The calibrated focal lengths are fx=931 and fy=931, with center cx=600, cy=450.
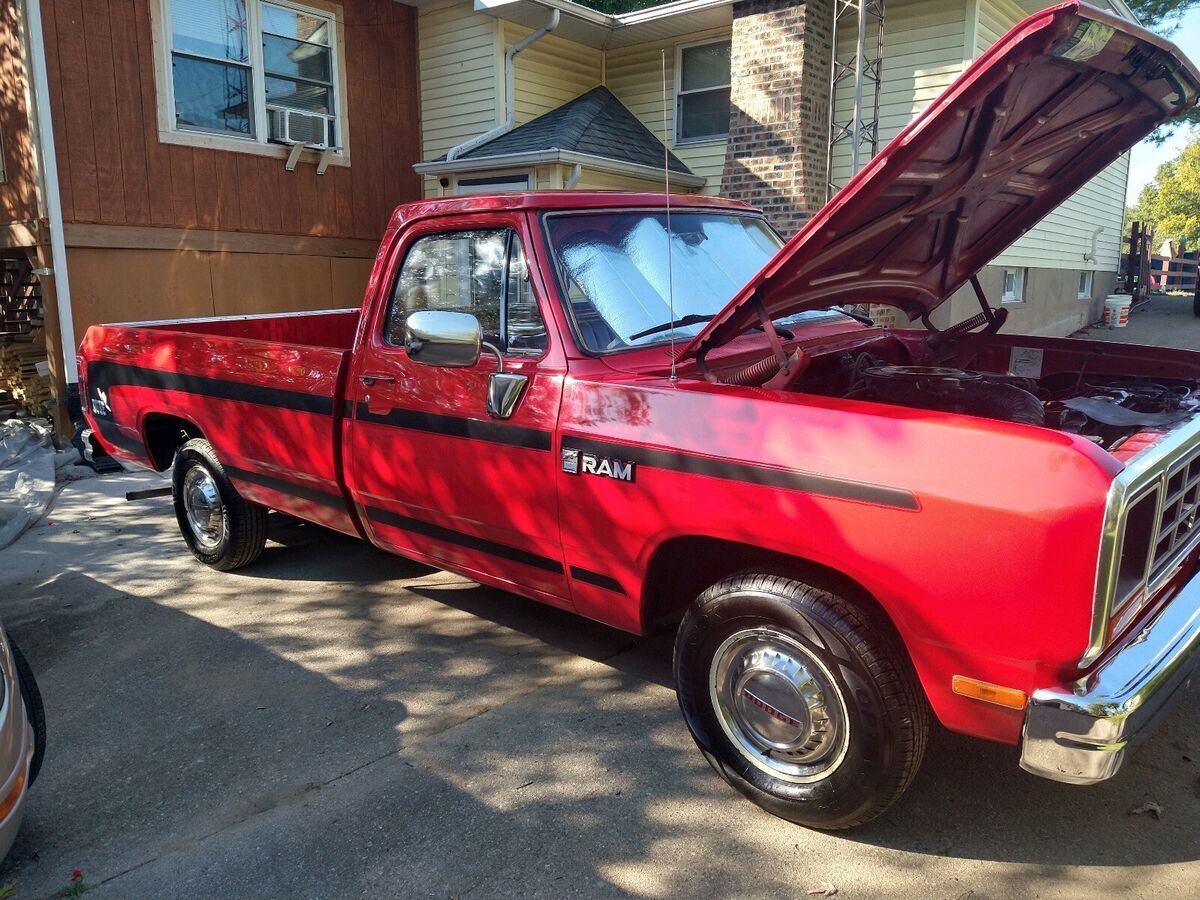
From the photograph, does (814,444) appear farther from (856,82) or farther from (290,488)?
(856,82)

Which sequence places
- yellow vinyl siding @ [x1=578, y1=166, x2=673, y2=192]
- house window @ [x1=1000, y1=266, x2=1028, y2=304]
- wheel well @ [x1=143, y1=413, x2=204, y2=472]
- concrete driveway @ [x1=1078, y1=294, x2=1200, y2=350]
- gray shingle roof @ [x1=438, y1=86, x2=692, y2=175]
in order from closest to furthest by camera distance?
wheel well @ [x1=143, y1=413, x2=204, y2=472]
gray shingle roof @ [x1=438, y1=86, x2=692, y2=175]
yellow vinyl siding @ [x1=578, y1=166, x2=673, y2=192]
house window @ [x1=1000, y1=266, x2=1028, y2=304]
concrete driveway @ [x1=1078, y1=294, x2=1200, y2=350]

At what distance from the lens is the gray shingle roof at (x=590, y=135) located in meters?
11.5

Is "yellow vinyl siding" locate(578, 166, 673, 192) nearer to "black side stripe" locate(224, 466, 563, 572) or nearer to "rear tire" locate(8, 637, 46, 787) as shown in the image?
"black side stripe" locate(224, 466, 563, 572)

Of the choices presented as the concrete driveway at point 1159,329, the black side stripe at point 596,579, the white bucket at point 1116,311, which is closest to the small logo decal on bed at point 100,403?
the black side stripe at point 596,579

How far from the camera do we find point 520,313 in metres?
3.55

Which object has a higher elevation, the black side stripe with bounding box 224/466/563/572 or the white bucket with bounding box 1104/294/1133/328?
the white bucket with bounding box 1104/294/1133/328

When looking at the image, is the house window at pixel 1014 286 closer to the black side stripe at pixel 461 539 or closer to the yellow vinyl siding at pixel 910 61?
the yellow vinyl siding at pixel 910 61

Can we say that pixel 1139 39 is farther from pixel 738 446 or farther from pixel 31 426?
pixel 31 426

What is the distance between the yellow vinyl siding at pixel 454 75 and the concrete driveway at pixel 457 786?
9.44m

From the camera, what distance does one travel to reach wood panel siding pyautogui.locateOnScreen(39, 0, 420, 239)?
369 inches

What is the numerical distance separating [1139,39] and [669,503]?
195 cm

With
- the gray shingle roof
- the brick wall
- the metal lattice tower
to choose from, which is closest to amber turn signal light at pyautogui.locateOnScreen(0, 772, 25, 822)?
the gray shingle roof

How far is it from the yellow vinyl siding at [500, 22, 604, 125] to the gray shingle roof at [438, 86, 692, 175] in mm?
147

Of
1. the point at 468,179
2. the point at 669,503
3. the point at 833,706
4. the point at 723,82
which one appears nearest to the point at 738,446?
the point at 669,503
